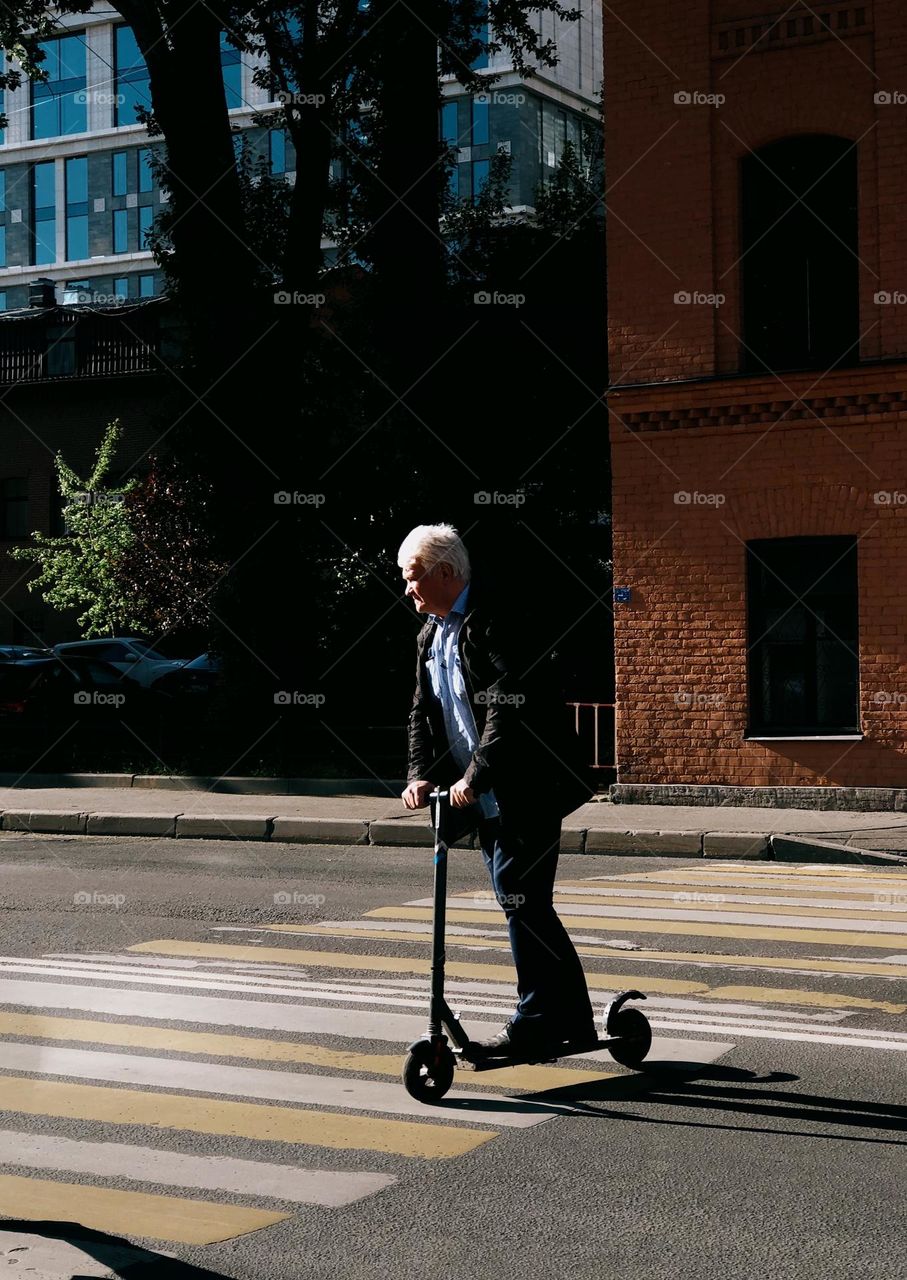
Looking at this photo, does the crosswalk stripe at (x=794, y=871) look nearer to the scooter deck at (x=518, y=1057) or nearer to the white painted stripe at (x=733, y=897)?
the white painted stripe at (x=733, y=897)

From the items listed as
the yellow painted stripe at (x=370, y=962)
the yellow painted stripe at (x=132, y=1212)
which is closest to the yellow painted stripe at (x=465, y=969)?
the yellow painted stripe at (x=370, y=962)

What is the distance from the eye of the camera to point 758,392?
55.1ft

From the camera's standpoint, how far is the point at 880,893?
1102 centimetres

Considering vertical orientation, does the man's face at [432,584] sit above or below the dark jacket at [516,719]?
above

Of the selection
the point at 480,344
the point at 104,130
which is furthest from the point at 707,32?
the point at 104,130

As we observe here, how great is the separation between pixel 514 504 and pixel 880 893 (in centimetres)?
1351

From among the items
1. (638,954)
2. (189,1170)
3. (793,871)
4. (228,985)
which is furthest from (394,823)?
(189,1170)

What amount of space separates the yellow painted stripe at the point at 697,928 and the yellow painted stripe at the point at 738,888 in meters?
0.90

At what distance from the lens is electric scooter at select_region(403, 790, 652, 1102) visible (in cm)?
556

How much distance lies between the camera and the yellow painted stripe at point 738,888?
10906 mm

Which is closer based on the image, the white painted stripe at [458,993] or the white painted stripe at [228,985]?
the white painted stripe at [458,993]

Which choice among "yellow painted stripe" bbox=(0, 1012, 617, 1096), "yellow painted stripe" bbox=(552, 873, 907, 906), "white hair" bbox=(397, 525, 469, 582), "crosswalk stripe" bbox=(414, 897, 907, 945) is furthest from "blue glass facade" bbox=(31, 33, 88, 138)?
"white hair" bbox=(397, 525, 469, 582)

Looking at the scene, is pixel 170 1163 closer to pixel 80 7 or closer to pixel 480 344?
pixel 480 344

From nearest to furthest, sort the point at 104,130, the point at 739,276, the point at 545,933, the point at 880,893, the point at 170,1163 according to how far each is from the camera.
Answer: the point at 170,1163 → the point at 545,933 → the point at 880,893 → the point at 739,276 → the point at 104,130
